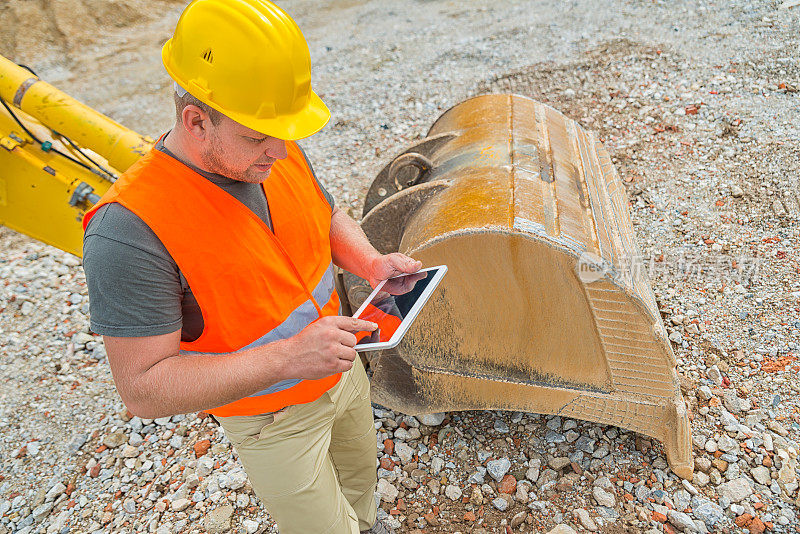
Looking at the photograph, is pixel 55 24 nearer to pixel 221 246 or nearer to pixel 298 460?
pixel 221 246

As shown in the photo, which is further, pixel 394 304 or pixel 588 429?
pixel 588 429

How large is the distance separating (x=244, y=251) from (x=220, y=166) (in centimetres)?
24

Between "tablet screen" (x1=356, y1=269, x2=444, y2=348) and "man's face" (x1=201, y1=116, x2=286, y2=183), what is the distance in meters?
0.59

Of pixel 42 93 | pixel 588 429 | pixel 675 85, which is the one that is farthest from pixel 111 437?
pixel 675 85

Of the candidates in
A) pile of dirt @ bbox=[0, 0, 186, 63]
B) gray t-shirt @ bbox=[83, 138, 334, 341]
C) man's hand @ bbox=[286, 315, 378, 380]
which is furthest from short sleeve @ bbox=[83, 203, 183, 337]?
pile of dirt @ bbox=[0, 0, 186, 63]

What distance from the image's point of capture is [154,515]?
298cm

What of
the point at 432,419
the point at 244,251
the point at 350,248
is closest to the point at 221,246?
the point at 244,251

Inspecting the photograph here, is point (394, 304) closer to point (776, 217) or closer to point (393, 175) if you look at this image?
point (393, 175)

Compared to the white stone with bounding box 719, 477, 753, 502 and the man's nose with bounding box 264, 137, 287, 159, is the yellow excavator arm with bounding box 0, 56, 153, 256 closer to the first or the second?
the man's nose with bounding box 264, 137, 287, 159

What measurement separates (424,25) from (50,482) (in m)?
7.49

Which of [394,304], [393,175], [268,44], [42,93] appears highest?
[268,44]

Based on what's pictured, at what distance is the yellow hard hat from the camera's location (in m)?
1.51

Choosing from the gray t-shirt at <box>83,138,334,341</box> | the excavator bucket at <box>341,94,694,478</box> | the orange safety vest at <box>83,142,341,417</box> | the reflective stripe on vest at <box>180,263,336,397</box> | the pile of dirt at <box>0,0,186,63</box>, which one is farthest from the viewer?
the pile of dirt at <box>0,0,186,63</box>

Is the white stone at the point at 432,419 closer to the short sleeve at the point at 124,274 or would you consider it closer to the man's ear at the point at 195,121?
the short sleeve at the point at 124,274
